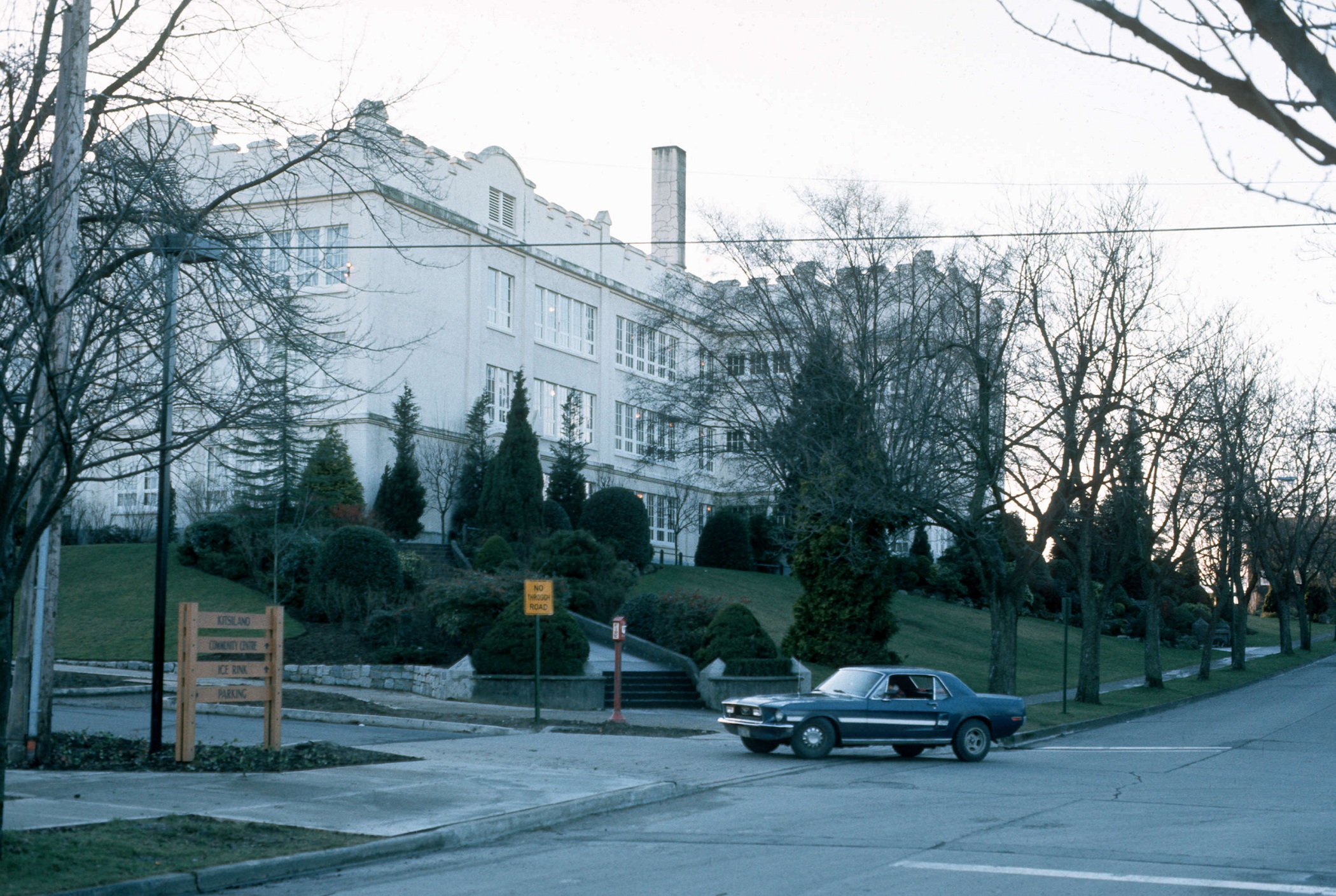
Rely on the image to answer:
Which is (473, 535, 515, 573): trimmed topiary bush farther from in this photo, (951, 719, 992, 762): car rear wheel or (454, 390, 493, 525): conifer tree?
(951, 719, 992, 762): car rear wheel

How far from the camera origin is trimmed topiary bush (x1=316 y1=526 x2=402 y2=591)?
29328 millimetres

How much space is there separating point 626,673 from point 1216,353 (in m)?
19.7

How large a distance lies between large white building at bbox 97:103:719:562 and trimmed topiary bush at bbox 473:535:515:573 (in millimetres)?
5323

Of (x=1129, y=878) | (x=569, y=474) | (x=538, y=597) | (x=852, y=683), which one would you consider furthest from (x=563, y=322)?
(x=1129, y=878)

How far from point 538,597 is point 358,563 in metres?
9.21

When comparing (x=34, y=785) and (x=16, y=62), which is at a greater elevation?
(x=16, y=62)

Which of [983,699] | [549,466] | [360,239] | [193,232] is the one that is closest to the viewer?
[193,232]

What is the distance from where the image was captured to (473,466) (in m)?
43.3

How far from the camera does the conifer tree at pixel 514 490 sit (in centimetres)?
4050

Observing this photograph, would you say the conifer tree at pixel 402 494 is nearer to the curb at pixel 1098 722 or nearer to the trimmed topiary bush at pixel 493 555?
the trimmed topiary bush at pixel 493 555

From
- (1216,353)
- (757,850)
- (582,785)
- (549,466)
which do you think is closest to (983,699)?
(582,785)

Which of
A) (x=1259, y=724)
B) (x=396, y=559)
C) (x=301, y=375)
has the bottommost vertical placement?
(x=1259, y=724)

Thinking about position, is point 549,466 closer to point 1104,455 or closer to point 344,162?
point 1104,455

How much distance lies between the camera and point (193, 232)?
44.5 ft
